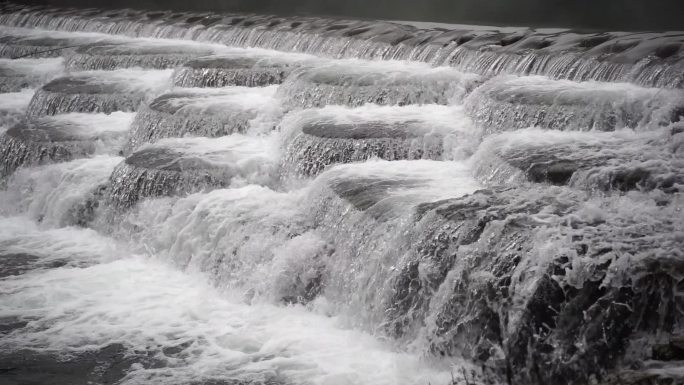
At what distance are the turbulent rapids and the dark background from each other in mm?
1396

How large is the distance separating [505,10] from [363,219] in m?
7.02

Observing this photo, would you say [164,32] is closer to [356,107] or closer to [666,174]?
[356,107]

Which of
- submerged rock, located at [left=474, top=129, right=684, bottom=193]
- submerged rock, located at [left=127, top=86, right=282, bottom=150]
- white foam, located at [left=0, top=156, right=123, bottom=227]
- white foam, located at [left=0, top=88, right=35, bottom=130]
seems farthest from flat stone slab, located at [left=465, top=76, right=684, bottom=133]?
white foam, located at [left=0, top=88, right=35, bottom=130]

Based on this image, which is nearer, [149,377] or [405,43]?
[149,377]

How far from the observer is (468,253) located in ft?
15.7

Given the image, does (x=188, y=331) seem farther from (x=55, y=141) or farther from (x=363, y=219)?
(x=55, y=141)

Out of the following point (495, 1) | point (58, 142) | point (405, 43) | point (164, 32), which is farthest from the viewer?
point (164, 32)

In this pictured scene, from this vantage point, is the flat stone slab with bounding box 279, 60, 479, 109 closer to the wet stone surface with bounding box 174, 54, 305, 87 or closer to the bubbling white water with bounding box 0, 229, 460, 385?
the wet stone surface with bounding box 174, 54, 305, 87

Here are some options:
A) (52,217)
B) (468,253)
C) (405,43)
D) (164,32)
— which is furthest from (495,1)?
(468,253)

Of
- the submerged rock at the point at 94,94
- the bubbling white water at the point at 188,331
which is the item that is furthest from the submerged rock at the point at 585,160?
the submerged rock at the point at 94,94

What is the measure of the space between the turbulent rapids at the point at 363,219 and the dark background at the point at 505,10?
1.40 m

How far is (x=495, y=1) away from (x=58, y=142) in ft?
20.9

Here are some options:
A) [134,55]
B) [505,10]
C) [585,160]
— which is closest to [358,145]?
[585,160]

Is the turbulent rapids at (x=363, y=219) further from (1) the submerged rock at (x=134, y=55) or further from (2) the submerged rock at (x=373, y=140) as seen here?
(1) the submerged rock at (x=134, y=55)
